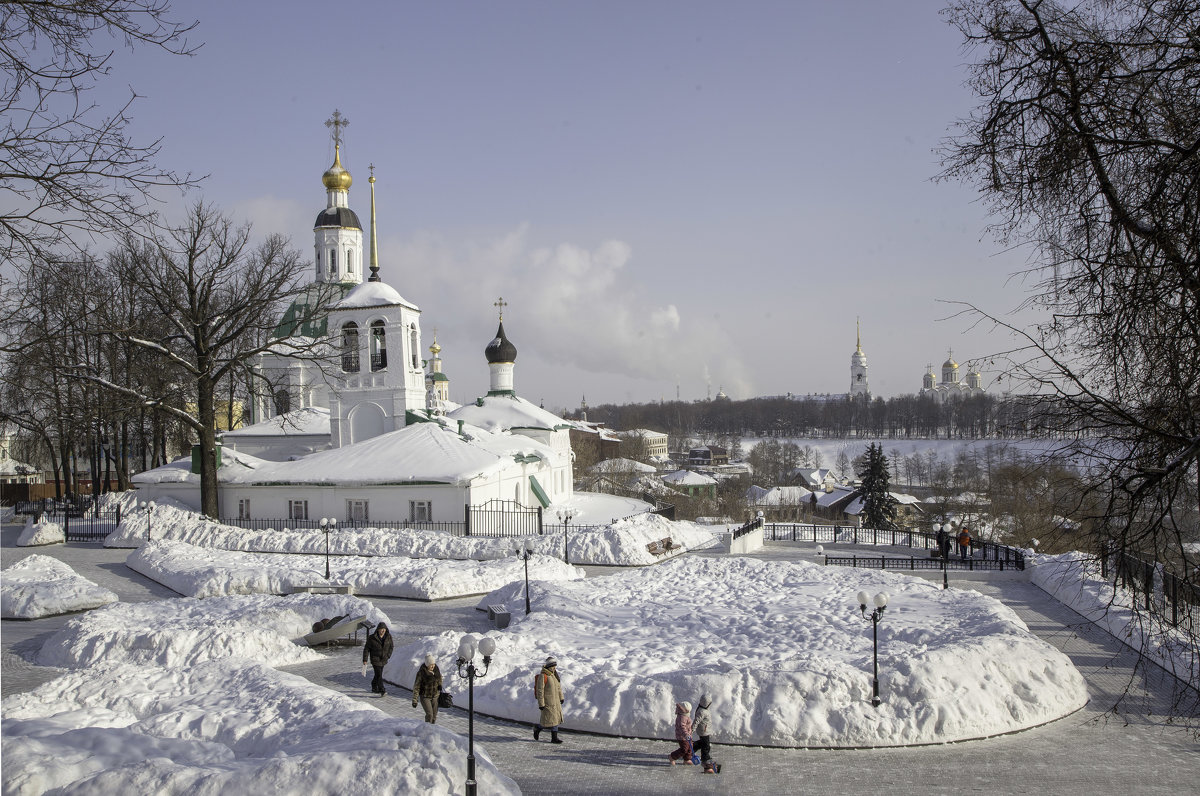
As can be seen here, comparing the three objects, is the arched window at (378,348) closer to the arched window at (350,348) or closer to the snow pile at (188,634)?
the arched window at (350,348)

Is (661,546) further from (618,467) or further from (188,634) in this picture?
(618,467)

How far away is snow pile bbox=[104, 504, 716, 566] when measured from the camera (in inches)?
984

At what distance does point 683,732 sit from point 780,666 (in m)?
2.92

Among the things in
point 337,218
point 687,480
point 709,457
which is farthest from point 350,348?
point 709,457

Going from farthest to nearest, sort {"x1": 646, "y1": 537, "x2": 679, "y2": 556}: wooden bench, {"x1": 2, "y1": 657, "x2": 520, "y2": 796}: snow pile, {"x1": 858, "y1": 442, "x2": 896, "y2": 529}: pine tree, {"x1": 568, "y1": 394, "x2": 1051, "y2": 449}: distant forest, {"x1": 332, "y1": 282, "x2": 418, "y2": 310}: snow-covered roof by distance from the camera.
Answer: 1. {"x1": 568, "y1": 394, "x2": 1051, "y2": 449}: distant forest
2. {"x1": 858, "y1": 442, "x2": 896, "y2": 529}: pine tree
3. {"x1": 332, "y1": 282, "x2": 418, "y2": 310}: snow-covered roof
4. {"x1": 646, "y1": 537, "x2": 679, "y2": 556}: wooden bench
5. {"x1": 2, "y1": 657, "x2": 520, "y2": 796}: snow pile

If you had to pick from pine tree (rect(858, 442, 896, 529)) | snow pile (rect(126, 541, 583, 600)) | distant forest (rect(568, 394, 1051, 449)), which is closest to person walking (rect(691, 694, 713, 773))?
snow pile (rect(126, 541, 583, 600))

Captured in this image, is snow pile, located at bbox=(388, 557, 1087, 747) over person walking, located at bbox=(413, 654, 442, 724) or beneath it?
beneath

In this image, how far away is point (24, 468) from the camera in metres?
65.4

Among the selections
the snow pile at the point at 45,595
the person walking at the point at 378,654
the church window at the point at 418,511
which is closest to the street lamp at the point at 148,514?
the snow pile at the point at 45,595

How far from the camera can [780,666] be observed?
41.3 feet

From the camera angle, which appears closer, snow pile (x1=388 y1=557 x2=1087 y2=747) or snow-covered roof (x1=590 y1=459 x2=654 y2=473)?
snow pile (x1=388 y1=557 x2=1087 y2=747)

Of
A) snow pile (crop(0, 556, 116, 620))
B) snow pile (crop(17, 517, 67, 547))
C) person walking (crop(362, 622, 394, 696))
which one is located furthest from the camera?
snow pile (crop(17, 517, 67, 547))

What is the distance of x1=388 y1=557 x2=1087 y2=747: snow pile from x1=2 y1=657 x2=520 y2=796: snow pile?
263cm

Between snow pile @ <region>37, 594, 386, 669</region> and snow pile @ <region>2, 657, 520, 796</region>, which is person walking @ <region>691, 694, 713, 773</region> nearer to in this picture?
snow pile @ <region>2, 657, 520, 796</region>
